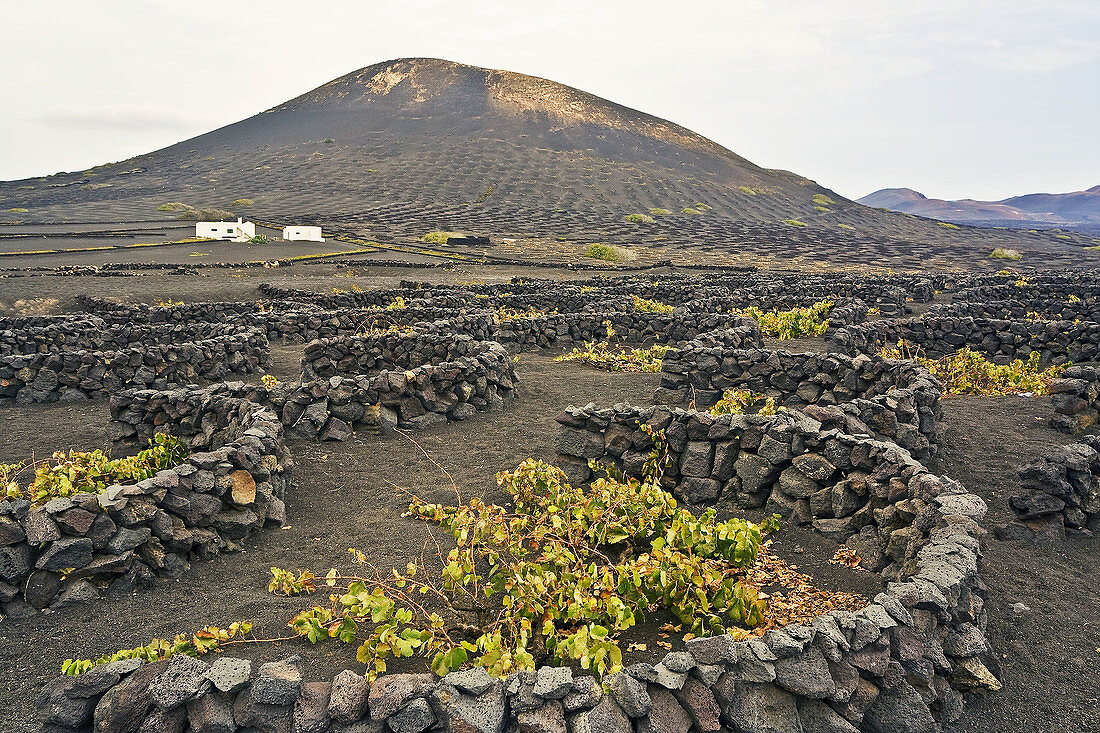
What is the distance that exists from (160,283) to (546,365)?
26.4 meters

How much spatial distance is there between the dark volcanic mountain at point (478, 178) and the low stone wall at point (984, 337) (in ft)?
171

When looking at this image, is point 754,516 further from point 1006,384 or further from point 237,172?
point 237,172

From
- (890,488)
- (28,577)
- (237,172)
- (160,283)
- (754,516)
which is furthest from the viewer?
(237,172)

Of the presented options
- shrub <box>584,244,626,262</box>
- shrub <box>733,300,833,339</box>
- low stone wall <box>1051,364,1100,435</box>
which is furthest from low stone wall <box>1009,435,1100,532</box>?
shrub <box>584,244,626,262</box>

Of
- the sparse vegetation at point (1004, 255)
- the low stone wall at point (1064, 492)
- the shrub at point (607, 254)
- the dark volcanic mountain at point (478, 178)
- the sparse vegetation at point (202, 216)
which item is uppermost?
the dark volcanic mountain at point (478, 178)

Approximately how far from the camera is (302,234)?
2584 inches

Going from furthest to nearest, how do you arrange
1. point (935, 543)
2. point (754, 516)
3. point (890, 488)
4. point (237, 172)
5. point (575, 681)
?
point (237, 172)
point (754, 516)
point (890, 488)
point (935, 543)
point (575, 681)

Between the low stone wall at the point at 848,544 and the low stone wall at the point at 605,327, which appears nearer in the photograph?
the low stone wall at the point at 848,544

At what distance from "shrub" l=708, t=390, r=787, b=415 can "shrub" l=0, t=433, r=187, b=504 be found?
7942 mm

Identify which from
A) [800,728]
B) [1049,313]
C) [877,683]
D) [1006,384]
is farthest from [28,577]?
[1049,313]

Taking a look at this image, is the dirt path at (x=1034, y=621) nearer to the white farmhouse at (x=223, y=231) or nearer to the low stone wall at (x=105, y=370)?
the low stone wall at (x=105, y=370)

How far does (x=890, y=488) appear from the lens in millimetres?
6512

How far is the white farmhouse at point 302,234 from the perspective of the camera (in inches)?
2581

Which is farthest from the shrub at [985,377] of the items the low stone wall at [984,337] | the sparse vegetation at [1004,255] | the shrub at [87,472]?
the sparse vegetation at [1004,255]
